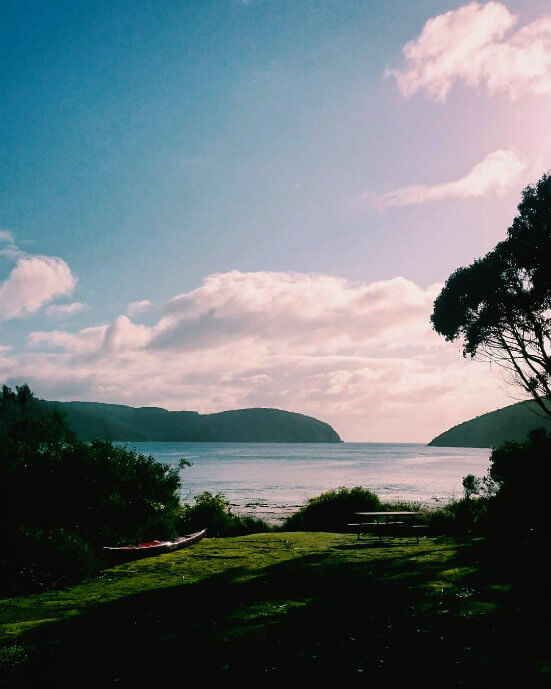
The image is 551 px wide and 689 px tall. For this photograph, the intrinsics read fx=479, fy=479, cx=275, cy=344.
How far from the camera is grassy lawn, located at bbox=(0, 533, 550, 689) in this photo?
6039 millimetres

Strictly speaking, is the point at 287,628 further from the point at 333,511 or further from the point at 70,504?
the point at 333,511

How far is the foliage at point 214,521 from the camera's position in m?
24.3

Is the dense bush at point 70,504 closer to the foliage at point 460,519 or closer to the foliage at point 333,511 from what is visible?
the foliage at point 333,511

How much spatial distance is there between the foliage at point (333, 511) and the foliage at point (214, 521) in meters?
1.80

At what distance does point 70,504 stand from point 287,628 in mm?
12103

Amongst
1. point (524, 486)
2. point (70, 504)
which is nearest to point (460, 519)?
point (524, 486)

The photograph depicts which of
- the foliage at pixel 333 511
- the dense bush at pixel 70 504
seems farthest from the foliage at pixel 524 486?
the dense bush at pixel 70 504

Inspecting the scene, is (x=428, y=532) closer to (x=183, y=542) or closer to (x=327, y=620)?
(x=183, y=542)

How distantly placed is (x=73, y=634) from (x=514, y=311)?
20.5 meters

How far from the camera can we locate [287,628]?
309 inches

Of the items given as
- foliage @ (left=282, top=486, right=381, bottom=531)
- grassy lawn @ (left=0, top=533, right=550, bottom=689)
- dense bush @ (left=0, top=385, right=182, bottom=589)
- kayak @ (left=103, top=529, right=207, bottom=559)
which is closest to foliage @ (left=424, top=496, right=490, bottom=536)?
foliage @ (left=282, top=486, right=381, bottom=531)

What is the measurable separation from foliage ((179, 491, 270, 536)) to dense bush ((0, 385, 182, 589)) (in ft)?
11.4

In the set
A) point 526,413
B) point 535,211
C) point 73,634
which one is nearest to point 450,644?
point 73,634

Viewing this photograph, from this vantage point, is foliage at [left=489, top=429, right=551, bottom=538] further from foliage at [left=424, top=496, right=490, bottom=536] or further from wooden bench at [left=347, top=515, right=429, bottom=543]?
wooden bench at [left=347, top=515, right=429, bottom=543]
